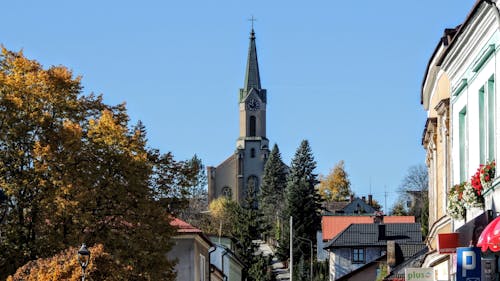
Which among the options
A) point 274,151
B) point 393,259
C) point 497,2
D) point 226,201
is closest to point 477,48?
point 497,2

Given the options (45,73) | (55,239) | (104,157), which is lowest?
(55,239)

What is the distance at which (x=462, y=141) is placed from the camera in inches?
826

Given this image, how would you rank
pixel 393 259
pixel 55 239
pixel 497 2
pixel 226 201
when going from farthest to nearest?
1. pixel 226 201
2. pixel 393 259
3. pixel 55 239
4. pixel 497 2

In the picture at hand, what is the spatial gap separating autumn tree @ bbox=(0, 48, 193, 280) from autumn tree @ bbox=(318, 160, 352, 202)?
6258 inches

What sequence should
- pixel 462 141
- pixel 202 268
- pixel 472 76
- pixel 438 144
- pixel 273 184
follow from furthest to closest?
1. pixel 273 184
2. pixel 202 268
3. pixel 438 144
4. pixel 462 141
5. pixel 472 76

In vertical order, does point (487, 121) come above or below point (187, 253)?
above

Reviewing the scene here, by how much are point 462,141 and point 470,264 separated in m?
4.65

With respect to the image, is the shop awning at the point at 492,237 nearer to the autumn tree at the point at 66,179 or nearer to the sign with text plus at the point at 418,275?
the sign with text plus at the point at 418,275

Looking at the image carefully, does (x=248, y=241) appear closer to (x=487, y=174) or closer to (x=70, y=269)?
(x=70, y=269)

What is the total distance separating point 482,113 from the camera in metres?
18.3

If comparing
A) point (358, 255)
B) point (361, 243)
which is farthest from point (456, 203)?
point (358, 255)

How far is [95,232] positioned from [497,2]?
901 inches

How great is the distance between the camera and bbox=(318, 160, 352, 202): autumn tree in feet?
643

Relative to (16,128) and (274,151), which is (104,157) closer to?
(16,128)
